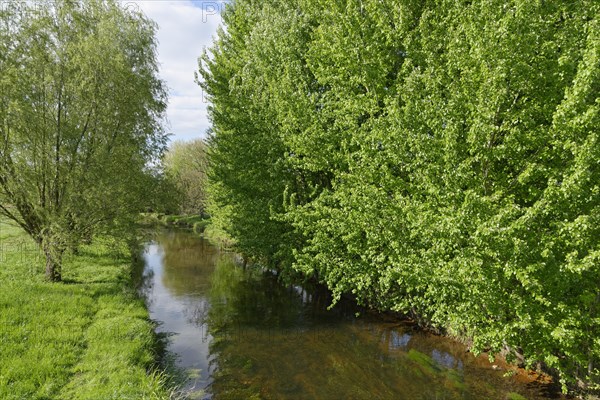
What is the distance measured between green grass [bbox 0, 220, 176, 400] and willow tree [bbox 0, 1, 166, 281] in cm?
252

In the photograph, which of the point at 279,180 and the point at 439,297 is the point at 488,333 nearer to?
the point at 439,297

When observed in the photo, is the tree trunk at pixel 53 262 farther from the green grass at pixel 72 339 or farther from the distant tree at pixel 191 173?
the distant tree at pixel 191 173

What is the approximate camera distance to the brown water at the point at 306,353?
13086mm

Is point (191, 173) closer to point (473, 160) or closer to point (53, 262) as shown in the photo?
point (53, 262)

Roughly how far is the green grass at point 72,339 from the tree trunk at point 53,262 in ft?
1.68

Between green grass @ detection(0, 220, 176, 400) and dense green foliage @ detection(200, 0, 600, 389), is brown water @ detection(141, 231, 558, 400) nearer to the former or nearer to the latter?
dense green foliage @ detection(200, 0, 600, 389)

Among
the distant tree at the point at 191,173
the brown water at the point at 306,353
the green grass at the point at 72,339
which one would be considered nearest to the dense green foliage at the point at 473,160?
the brown water at the point at 306,353

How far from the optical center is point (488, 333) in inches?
456

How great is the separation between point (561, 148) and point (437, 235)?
4618mm

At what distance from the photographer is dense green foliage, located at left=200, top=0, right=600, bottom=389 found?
9977 millimetres

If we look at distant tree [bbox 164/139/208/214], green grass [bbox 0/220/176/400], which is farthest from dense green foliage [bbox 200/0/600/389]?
distant tree [bbox 164/139/208/214]

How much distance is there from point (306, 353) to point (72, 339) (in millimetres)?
9768

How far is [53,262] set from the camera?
1927cm

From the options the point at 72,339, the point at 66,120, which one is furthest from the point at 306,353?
the point at 66,120
